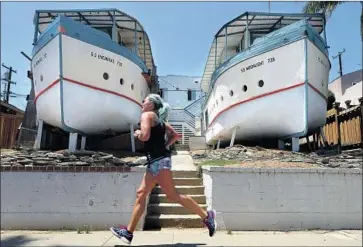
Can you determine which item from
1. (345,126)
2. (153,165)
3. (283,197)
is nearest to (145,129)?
(153,165)

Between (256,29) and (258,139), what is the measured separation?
3.84m

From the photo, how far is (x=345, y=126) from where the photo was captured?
10.1 metres

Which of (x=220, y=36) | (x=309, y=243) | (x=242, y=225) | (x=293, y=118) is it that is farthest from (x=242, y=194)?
(x=220, y=36)

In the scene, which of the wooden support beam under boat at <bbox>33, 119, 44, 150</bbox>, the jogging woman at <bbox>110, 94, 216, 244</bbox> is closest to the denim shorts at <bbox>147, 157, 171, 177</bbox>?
the jogging woman at <bbox>110, 94, 216, 244</bbox>

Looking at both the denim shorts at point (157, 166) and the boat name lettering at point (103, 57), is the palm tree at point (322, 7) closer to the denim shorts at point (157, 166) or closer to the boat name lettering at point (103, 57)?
the boat name lettering at point (103, 57)

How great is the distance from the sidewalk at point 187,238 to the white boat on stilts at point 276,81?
16.9 feet

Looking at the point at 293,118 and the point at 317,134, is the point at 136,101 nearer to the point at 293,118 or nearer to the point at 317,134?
the point at 293,118

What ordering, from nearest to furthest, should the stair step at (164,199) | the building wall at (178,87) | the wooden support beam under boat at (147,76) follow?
the stair step at (164,199), the wooden support beam under boat at (147,76), the building wall at (178,87)

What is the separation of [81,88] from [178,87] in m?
17.7

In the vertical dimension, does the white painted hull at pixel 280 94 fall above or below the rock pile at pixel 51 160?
above

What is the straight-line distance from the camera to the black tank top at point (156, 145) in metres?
3.33

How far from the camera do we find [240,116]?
994 cm

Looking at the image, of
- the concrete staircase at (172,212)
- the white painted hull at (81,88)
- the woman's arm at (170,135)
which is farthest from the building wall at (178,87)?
the woman's arm at (170,135)

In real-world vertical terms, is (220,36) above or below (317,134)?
above
